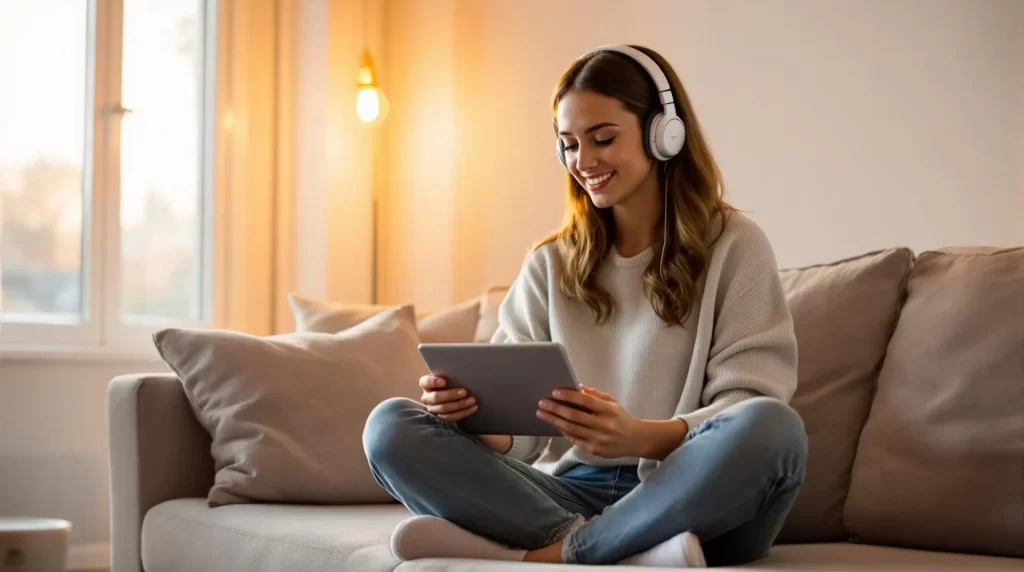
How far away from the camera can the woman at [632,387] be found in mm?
1454

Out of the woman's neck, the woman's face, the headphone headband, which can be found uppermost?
the headphone headband

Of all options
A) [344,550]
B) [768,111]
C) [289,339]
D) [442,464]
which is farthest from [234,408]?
[768,111]

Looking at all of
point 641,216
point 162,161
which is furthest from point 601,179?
point 162,161

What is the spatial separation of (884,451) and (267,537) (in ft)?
3.22

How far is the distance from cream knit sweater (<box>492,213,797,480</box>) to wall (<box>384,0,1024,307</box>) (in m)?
0.80

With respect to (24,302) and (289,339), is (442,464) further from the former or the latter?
(24,302)

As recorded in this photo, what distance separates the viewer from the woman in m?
1.45

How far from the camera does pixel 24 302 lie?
3.10m

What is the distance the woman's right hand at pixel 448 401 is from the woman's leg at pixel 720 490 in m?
0.24

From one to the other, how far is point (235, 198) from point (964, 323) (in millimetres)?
2411

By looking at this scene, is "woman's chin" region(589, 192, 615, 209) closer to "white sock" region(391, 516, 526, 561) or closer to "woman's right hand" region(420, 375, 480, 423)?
"woman's right hand" region(420, 375, 480, 423)

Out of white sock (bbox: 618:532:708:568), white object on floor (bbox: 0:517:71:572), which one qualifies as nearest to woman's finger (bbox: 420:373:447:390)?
white sock (bbox: 618:532:708:568)

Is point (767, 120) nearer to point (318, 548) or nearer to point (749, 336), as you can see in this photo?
point (749, 336)

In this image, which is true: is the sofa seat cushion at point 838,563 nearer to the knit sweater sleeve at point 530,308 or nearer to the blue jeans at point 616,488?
the blue jeans at point 616,488
